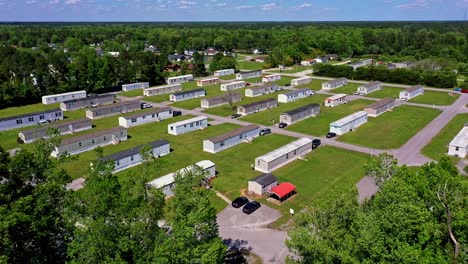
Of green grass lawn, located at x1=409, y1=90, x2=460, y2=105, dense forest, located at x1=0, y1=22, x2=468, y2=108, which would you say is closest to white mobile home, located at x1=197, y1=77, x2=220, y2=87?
dense forest, located at x1=0, y1=22, x2=468, y2=108

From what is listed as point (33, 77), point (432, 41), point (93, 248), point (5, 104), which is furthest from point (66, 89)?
point (432, 41)

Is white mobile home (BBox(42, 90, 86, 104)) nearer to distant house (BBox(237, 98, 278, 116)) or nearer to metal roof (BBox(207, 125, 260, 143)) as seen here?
distant house (BBox(237, 98, 278, 116))

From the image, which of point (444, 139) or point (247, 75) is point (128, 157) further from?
point (247, 75)

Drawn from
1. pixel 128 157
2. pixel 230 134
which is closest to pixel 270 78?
pixel 230 134

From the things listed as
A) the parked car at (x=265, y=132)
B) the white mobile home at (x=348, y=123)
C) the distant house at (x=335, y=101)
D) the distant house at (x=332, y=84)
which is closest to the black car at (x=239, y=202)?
the parked car at (x=265, y=132)

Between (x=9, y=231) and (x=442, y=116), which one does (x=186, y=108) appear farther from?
(x=9, y=231)

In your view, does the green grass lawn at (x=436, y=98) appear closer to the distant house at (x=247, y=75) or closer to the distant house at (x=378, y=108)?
the distant house at (x=378, y=108)

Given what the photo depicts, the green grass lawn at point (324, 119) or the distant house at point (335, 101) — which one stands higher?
the distant house at point (335, 101)
